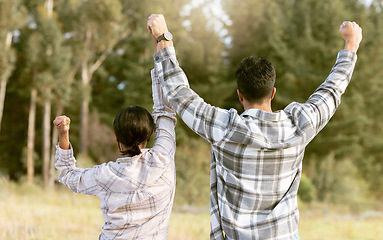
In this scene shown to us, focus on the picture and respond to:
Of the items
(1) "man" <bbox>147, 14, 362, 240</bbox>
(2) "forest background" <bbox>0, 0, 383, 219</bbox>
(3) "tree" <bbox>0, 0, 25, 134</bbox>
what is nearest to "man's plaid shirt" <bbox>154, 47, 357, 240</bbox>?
(1) "man" <bbox>147, 14, 362, 240</bbox>

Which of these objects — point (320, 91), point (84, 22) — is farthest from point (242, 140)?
point (84, 22)

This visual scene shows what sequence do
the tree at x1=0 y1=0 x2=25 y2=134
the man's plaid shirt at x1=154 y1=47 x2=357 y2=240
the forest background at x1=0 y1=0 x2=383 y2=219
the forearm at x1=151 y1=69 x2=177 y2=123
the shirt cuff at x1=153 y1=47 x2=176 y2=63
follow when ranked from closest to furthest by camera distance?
1. the man's plaid shirt at x1=154 y1=47 x2=357 y2=240
2. the shirt cuff at x1=153 y1=47 x2=176 y2=63
3. the forearm at x1=151 y1=69 x2=177 y2=123
4. the tree at x1=0 y1=0 x2=25 y2=134
5. the forest background at x1=0 y1=0 x2=383 y2=219

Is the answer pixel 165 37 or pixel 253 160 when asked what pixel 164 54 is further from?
pixel 253 160

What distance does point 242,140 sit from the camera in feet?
5.07

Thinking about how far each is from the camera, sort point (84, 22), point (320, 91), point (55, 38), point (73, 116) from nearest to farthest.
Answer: point (320, 91) < point (55, 38) < point (84, 22) < point (73, 116)

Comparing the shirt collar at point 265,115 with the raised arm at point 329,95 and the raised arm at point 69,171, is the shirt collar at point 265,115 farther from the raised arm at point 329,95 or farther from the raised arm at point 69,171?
the raised arm at point 69,171

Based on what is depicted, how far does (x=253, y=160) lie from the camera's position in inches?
61.8

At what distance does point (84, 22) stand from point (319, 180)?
11.5m

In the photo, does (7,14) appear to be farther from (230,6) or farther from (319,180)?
(319,180)

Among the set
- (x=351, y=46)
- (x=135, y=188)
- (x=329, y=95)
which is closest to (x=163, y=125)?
(x=135, y=188)

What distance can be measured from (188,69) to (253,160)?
19822 mm

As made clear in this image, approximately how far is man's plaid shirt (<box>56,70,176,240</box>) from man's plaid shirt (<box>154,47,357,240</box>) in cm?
25

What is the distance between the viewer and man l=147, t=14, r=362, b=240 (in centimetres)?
157

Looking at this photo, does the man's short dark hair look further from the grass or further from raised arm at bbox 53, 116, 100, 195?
the grass
